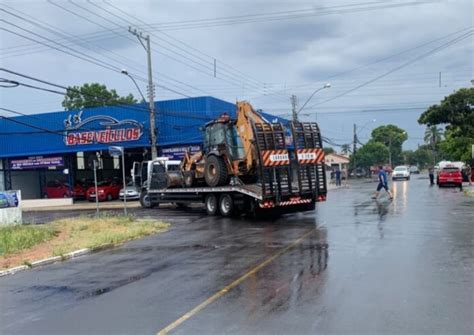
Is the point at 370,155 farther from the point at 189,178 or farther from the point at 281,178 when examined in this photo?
the point at 281,178

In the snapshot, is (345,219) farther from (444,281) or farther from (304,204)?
(444,281)

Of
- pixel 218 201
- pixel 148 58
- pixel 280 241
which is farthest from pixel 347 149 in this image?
pixel 280 241

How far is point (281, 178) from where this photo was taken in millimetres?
18719

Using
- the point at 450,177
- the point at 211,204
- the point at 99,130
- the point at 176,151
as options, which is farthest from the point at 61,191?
the point at 450,177

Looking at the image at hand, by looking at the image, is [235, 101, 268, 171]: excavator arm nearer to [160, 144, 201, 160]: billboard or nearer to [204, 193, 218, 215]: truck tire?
[204, 193, 218, 215]: truck tire

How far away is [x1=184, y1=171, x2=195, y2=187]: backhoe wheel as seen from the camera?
23.5m

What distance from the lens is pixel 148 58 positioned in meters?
32.8

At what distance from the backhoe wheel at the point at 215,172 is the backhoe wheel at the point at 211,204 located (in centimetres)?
49

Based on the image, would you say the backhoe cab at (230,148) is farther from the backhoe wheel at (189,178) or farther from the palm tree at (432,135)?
the palm tree at (432,135)

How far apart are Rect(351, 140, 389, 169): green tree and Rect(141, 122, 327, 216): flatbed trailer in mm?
82346

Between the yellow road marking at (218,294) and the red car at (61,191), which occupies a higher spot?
the red car at (61,191)

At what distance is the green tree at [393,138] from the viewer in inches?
4734

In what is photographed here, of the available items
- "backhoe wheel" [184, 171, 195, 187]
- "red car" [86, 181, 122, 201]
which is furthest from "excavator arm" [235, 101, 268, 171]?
"red car" [86, 181, 122, 201]

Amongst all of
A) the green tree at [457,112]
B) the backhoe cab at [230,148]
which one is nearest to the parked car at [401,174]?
the green tree at [457,112]
